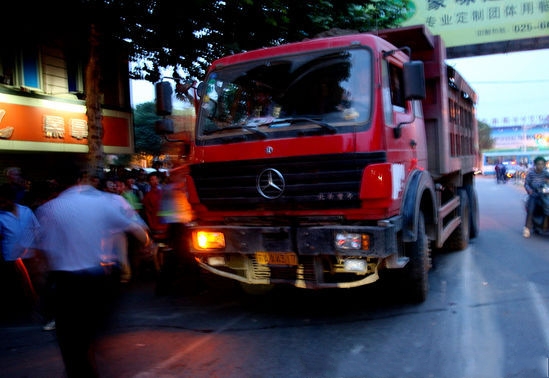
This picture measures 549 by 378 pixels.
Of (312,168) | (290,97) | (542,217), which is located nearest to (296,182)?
(312,168)

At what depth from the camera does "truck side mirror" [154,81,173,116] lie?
5.42 metres

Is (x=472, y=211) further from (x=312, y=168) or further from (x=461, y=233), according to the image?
(x=312, y=168)

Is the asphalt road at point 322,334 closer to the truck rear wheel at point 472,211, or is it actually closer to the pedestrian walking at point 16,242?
the pedestrian walking at point 16,242

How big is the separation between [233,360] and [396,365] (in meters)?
1.30

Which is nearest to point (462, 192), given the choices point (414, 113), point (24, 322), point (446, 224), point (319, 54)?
point (446, 224)

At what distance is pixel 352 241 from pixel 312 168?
747 millimetres

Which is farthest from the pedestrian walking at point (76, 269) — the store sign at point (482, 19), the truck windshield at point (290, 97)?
the store sign at point (482, 19)

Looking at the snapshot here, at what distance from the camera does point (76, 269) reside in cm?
304

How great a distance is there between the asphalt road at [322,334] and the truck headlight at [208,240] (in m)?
0.82

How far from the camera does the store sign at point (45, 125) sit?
9.62m

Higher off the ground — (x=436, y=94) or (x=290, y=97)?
(x=436, y=94)

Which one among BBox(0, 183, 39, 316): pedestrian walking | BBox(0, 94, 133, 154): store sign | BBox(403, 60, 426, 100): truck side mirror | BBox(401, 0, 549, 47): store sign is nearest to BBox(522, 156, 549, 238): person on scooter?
BBox(403, 60, 426, 100): truck side mirror

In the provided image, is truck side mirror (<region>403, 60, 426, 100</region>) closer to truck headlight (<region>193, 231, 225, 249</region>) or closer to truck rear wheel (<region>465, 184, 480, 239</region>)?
truck headlight (<region>193, 231, 225, 249</region>)

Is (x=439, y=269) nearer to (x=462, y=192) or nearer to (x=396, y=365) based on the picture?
(x=462, y=192)
